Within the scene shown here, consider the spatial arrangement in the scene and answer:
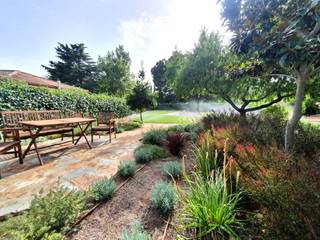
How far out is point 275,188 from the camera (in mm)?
1312

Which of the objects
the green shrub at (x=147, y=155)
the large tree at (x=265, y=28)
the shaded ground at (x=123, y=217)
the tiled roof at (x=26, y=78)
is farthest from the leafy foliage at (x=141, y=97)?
the shaded ground at (x=123, y=217)

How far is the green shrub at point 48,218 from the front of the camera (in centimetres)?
157

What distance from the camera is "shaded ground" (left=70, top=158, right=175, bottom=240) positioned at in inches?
70.2

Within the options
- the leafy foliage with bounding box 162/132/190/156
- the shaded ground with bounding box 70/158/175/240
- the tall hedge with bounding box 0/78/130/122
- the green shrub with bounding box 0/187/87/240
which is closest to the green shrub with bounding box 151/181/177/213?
the shaded ground with bounding box 70/158/175/240

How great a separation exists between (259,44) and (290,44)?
49 cm

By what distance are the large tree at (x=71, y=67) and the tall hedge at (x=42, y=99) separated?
67.1 ft

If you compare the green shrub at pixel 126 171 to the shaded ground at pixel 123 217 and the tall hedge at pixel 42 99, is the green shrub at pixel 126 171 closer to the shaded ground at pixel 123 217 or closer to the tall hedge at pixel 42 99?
the shaded ground at pixel 123 217

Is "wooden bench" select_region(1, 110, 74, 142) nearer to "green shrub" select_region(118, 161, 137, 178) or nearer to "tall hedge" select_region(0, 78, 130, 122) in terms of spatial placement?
"tall hedge" select_region(0, 78, 130, 122)

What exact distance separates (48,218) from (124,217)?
766 mm

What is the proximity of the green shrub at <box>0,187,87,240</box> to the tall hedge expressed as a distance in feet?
18.7

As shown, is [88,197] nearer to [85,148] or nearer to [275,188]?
[275,188]

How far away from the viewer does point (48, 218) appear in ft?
5.63

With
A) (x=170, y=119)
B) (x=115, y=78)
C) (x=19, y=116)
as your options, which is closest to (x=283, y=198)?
(x=19, y=116)

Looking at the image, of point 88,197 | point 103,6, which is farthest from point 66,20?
point 88,197
